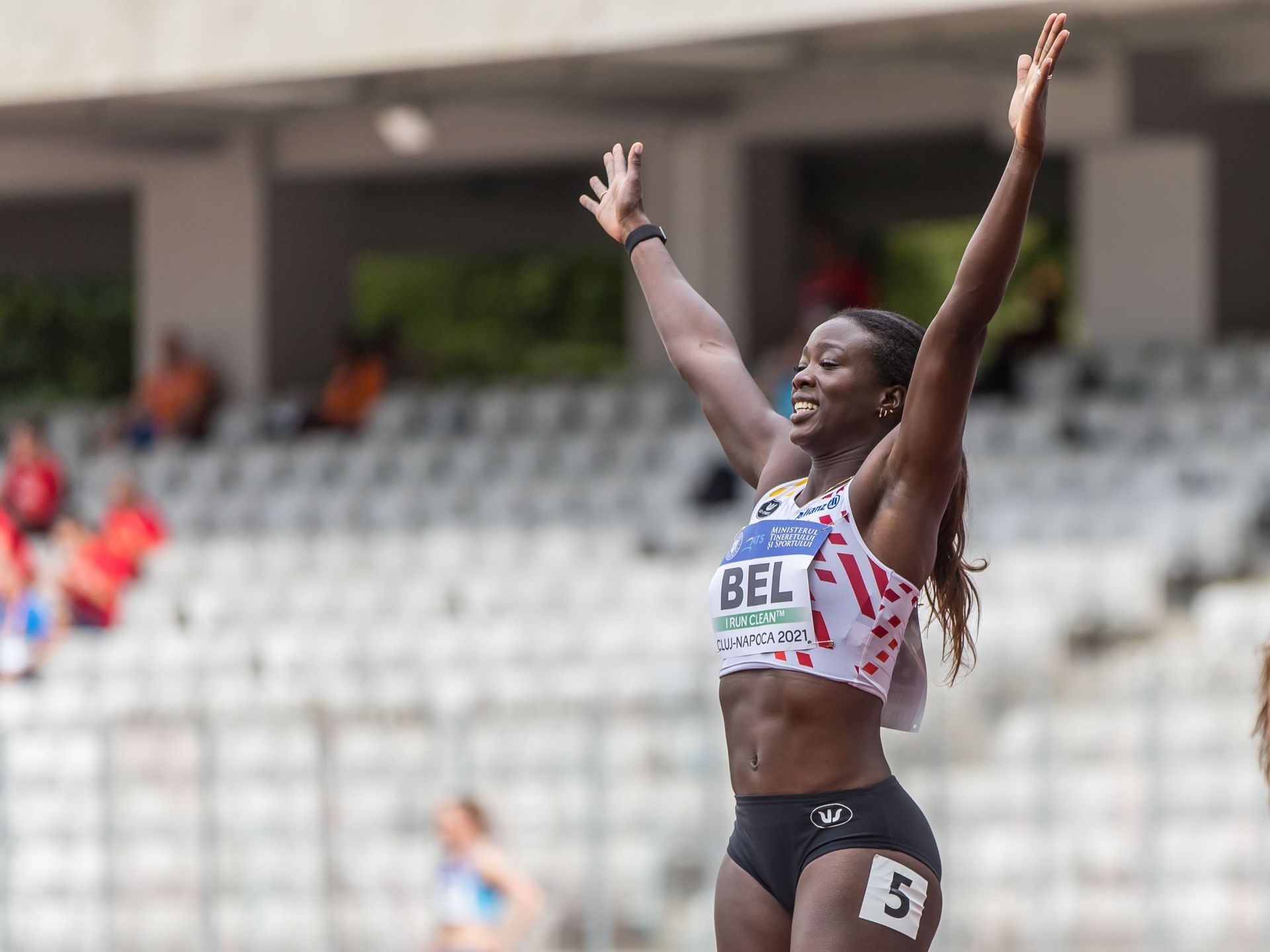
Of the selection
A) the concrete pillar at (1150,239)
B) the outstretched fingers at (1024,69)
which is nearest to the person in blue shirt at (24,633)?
the concrete pillar at (1150,239)

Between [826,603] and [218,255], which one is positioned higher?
[218,255]

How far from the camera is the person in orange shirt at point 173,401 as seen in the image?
15789mm

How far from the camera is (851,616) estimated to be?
3250 mm

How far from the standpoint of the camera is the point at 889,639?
3.29 metres

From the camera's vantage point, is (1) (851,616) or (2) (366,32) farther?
(2) (366,32)

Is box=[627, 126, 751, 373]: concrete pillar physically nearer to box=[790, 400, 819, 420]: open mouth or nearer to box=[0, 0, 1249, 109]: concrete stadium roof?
A: box=[0, 0, 1249, 109]: concrete stadium roof

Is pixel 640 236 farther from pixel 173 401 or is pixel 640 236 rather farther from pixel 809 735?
pixel 173 401

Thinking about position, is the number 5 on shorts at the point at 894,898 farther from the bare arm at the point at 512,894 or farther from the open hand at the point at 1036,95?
the bare arm at the point at 512,894

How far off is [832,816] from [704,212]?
13.1 m

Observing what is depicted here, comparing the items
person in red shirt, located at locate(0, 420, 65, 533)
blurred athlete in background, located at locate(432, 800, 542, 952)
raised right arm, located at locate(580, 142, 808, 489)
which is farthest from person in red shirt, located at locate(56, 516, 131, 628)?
raised right arm, located at locate(580, 142, 808, 489)

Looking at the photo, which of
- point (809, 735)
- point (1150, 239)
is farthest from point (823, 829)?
point (1150, 239)

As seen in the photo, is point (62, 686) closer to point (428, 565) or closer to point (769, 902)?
point (428, 565)

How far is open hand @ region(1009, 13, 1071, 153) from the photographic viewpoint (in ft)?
9.87

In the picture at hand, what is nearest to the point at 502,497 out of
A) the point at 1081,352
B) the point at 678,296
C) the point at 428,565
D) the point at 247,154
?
the point at 428,565
